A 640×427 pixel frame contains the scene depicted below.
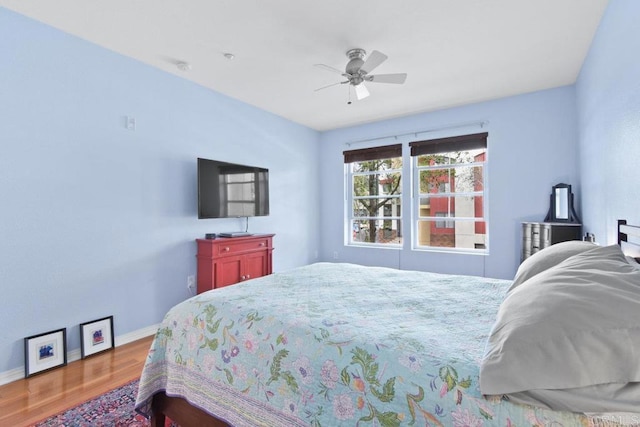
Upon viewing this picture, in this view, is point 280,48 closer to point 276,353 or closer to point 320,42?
point 320,42

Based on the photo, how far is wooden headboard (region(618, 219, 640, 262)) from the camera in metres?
1.59

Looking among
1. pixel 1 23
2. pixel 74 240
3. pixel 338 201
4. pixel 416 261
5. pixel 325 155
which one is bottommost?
pixel 416 261

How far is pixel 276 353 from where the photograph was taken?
50.7 inches

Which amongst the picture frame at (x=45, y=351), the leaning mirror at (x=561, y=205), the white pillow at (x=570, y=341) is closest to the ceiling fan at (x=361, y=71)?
the white pillow at (x=570, y=341)

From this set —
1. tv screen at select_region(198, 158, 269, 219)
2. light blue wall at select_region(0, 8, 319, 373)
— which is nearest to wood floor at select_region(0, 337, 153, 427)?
light blue wall at select_region(0, 8, 319, 373)

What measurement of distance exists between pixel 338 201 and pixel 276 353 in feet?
14.0

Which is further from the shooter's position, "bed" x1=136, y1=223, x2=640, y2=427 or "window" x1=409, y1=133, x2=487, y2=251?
"window" x1=409, y1=133, x2=487, y2=251

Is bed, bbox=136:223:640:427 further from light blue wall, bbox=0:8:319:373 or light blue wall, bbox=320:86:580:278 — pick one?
light blue wall, bbox=320:86:580:278

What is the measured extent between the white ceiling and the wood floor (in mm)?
2685

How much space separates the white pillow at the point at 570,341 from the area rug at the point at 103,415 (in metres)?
1.82

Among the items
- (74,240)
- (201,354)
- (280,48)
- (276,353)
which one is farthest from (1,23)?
(276,353)

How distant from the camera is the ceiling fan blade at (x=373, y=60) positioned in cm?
243

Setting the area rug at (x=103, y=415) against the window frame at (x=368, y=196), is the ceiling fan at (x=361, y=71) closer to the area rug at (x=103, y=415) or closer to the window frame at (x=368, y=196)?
the window frame at (x=368, y=196)

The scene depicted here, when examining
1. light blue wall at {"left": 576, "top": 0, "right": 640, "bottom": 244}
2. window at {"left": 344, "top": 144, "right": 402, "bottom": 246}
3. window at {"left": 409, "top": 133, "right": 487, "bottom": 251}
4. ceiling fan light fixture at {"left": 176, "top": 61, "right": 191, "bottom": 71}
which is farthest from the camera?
window at {"left": 344, "top": 144, "right": 402, "bottom": 246}
